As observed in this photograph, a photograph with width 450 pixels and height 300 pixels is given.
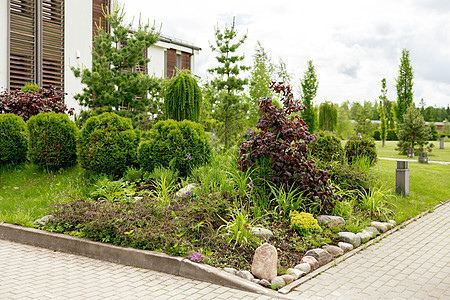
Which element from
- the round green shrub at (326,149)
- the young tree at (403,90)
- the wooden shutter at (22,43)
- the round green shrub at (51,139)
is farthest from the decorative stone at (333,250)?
the young tree at (403,90)

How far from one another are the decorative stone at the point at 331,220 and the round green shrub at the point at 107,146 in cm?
468

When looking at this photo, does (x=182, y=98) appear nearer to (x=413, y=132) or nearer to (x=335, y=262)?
(x=335, y=262)

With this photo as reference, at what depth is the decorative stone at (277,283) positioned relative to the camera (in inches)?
177

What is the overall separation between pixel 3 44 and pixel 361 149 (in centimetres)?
1379

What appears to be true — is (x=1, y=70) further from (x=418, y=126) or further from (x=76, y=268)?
(x=418, y=126)

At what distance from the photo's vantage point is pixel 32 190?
8.98m

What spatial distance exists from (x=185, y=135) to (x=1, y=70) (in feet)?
34.0

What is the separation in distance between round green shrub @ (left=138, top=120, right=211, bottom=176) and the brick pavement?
426 cm

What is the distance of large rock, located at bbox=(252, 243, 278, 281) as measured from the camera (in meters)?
4.66

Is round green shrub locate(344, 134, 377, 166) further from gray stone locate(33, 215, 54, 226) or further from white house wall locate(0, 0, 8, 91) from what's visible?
white house wall locate(0, 0, 8, 91)

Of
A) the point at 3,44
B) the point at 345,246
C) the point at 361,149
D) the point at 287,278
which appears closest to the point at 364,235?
the point at 345,246

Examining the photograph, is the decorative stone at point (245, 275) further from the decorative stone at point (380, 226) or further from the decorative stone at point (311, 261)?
the decorative stone at point (380, 226)

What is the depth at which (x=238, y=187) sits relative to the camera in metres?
7.14

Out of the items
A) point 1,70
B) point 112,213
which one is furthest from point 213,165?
point 1,70
